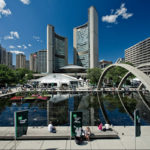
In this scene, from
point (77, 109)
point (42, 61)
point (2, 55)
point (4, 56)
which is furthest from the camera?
point (42, 61)

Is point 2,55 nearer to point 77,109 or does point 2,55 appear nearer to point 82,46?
point 82,46

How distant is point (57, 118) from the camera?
37.7ft

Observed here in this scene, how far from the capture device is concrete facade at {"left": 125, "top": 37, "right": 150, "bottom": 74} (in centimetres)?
10669

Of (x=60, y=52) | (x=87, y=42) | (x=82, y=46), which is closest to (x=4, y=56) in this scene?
(x=60, y=52)

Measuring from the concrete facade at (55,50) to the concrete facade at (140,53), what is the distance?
9540 centimetres

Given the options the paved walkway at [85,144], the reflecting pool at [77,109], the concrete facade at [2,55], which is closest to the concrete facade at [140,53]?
the reflecting pool at [77,109]

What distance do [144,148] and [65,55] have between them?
505ft

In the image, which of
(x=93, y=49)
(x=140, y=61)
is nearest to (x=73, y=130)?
(x=93, y=49)

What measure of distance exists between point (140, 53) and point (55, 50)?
109 metres

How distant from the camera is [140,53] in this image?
11819 cm

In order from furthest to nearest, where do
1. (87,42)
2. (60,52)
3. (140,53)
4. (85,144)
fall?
(60,52) → (87,42) → (140,53) → (85,144)

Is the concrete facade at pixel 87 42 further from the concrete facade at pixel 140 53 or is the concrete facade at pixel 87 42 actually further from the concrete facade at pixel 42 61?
the concrete facade at pixel 42 61

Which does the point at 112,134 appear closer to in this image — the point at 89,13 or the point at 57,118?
the point at 57,118

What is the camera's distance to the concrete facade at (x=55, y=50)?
398 ft
